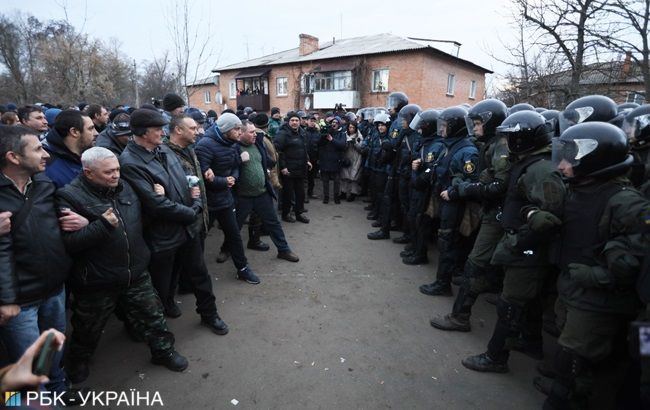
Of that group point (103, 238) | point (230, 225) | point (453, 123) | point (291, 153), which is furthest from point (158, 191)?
point (291, 153)

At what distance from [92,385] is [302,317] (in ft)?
6.26

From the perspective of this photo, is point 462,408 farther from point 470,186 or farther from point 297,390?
point 470,186

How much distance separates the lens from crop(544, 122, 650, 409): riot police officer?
199 centimetres

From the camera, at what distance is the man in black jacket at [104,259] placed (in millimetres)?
2352

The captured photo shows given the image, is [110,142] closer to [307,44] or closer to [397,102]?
[397,102]

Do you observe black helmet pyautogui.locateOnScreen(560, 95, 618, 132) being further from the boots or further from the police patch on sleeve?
the boots

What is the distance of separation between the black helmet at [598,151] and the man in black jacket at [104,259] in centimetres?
303

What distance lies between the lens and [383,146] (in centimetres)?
654

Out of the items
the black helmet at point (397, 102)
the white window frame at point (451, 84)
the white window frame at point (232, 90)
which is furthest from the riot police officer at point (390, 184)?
the white window frame at point (232, 90)

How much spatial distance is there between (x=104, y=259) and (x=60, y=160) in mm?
1006

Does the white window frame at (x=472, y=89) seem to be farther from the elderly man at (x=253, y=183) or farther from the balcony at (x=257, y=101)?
the elderly man at (x=253, y=183)

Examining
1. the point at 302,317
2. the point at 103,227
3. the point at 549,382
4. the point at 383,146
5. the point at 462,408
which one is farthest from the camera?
the point at 383,146

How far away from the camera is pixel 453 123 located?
14.4 ft

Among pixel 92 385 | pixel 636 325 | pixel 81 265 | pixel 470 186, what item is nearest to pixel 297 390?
pixel 92 385
